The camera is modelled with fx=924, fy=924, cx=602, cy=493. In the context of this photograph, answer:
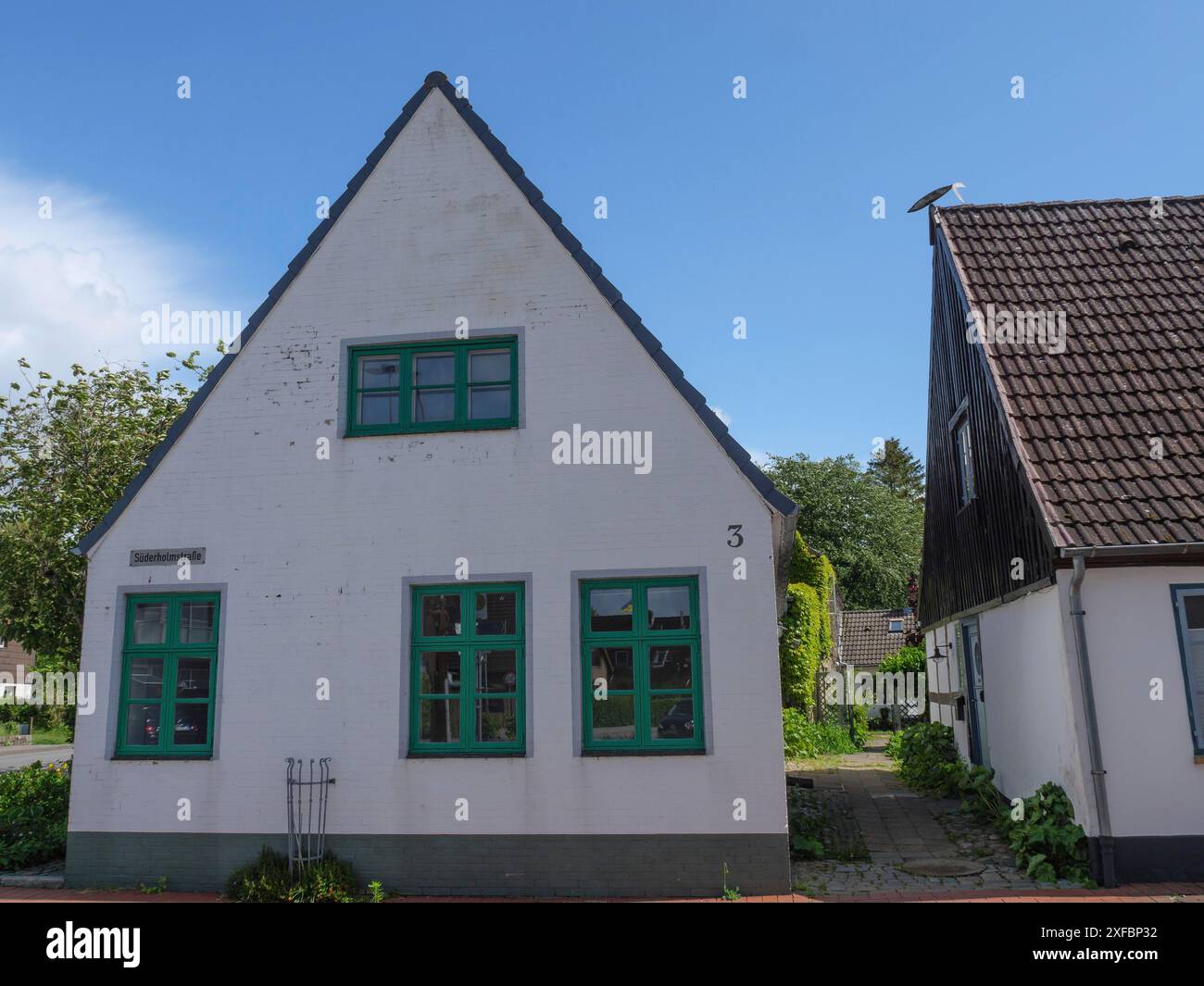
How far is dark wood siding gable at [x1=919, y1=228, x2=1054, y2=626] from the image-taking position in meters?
9.78

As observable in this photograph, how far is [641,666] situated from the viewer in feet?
28.6

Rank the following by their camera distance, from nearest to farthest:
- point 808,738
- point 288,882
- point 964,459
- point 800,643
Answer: point 288,882, point 964,459, point 808,738, point 800,643

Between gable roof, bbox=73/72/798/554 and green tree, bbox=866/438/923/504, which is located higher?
green tree, bbox=866/438/923/504

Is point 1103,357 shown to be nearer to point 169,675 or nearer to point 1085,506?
point 1085,506

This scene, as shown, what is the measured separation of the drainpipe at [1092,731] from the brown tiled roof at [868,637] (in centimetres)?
2846

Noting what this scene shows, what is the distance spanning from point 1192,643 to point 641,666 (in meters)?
5.07

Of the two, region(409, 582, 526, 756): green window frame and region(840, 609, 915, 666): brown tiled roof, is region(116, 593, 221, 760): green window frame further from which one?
region(840, 609, 915, 666): brown tiled roof

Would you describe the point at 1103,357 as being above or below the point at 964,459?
above

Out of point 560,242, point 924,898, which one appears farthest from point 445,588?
point 924,898

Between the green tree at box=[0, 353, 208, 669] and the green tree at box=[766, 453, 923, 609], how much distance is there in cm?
3884

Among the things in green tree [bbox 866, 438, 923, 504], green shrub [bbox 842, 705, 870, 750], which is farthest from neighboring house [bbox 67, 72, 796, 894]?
green tree [bbox 866, 438, 923, 504]
